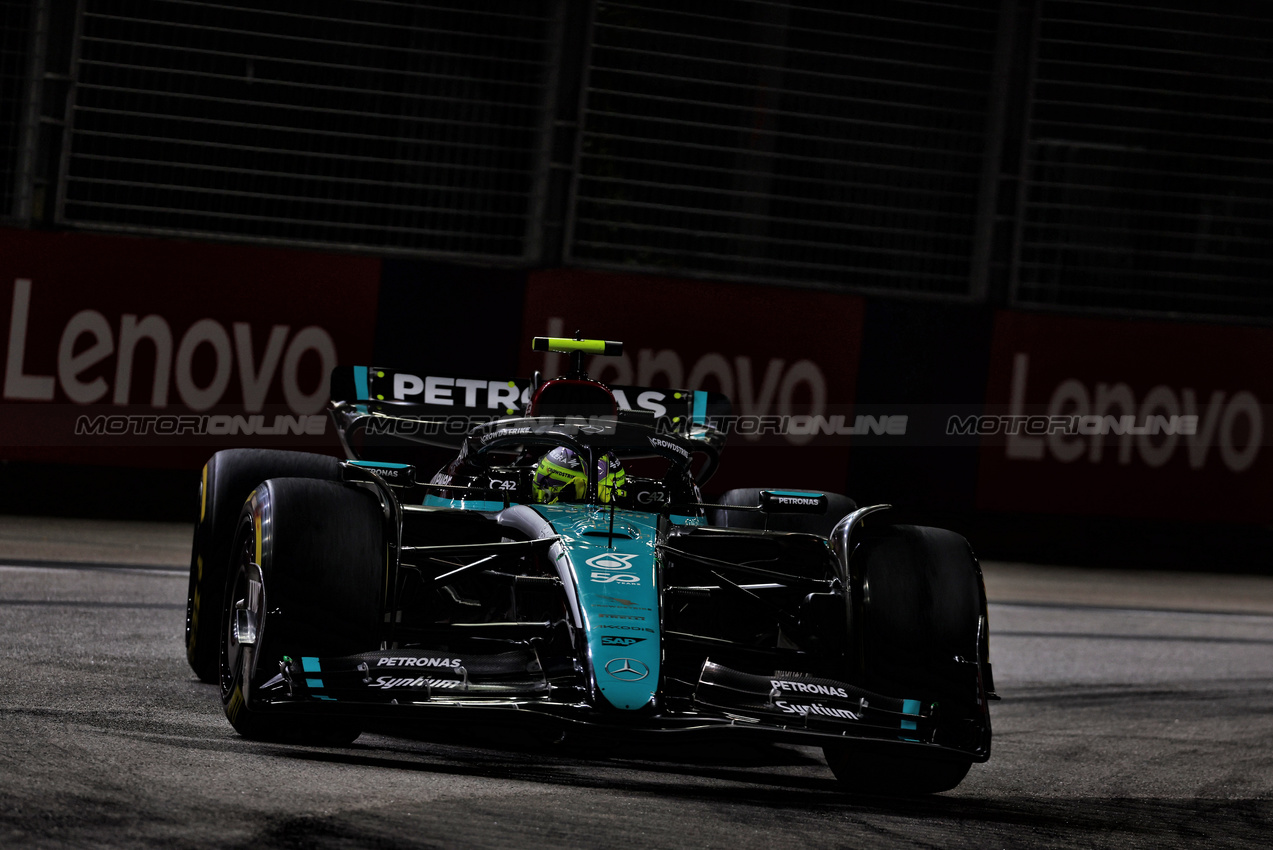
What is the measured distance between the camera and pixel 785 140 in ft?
44.8

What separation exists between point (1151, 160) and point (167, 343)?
8152 millimetres

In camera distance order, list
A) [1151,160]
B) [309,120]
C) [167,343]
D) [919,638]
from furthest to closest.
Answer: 1. [1151,160]
2. [309,120]
3. [167,343]
4. [919,638]

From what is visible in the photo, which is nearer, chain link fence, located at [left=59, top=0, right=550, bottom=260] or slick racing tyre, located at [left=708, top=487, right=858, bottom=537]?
slick racing tyre, located at [left=708, top=487, right=858, bottom=537]

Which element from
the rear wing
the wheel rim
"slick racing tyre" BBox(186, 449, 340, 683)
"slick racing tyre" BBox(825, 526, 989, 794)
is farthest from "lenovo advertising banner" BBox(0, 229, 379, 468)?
"slick racing tyre" BBox(825, 526, 989, 794)

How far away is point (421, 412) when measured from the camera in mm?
7918

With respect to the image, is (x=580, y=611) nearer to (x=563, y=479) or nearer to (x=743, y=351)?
(x=563, y=479)

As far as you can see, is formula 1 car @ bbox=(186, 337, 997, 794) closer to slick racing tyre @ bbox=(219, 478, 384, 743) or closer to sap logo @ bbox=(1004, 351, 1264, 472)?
slick racing tyre @ bbox=(219, 478, 384, 743)

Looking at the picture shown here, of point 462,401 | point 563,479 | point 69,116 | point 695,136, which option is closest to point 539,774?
point 563,479

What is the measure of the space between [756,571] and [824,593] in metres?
0.30

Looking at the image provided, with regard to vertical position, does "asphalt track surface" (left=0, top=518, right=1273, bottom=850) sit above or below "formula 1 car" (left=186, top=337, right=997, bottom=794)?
below

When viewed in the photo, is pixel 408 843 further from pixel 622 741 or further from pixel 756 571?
pixel 756 571

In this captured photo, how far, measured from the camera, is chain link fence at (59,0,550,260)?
501 inches

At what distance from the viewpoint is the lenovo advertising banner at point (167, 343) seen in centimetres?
1204

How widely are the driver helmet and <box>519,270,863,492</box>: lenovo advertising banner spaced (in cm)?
658
